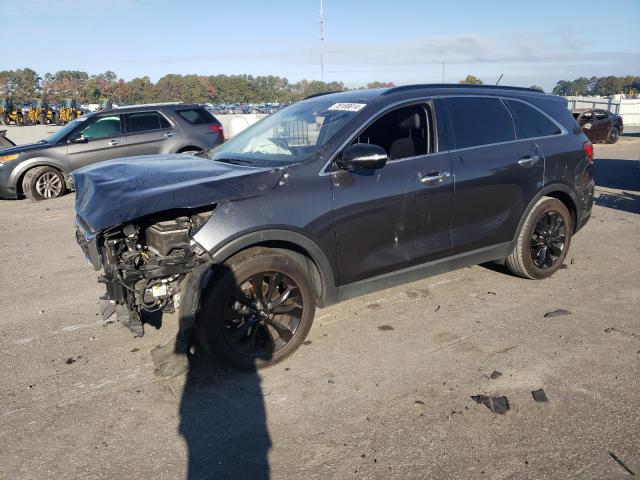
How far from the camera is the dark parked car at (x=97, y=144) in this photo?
33.1 ft

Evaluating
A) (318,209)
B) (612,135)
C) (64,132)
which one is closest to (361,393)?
(318,209)

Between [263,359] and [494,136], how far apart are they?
2.83 meters

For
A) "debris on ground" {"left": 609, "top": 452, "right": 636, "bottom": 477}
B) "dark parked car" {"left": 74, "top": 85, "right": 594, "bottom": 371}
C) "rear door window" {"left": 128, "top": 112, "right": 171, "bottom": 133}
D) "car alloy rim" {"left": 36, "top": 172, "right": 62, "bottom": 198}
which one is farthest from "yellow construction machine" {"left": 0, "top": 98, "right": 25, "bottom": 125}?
"debris on ground" {"left": 609, "top": 452, "right": 636, "bottom": 477}

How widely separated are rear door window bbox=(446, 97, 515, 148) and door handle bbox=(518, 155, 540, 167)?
8.7 inches

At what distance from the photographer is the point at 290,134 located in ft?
14.7

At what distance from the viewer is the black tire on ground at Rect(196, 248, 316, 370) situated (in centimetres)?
339

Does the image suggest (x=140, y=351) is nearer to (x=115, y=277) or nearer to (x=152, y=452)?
(x=115, y=277)

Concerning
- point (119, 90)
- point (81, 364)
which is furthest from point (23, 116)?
point (119, 90)

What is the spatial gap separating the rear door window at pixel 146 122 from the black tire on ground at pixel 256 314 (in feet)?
26.1

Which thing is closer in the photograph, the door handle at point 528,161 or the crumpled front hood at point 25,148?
the door handle at point 528,161

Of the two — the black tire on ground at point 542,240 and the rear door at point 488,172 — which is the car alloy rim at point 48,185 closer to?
the rear door at point 488,172

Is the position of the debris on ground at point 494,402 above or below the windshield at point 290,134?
below

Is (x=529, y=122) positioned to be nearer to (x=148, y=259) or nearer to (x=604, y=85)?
(x=148, y=259)

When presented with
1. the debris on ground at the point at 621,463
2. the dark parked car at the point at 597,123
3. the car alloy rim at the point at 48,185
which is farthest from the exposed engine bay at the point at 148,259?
the dark parked car at the point at 597,123
